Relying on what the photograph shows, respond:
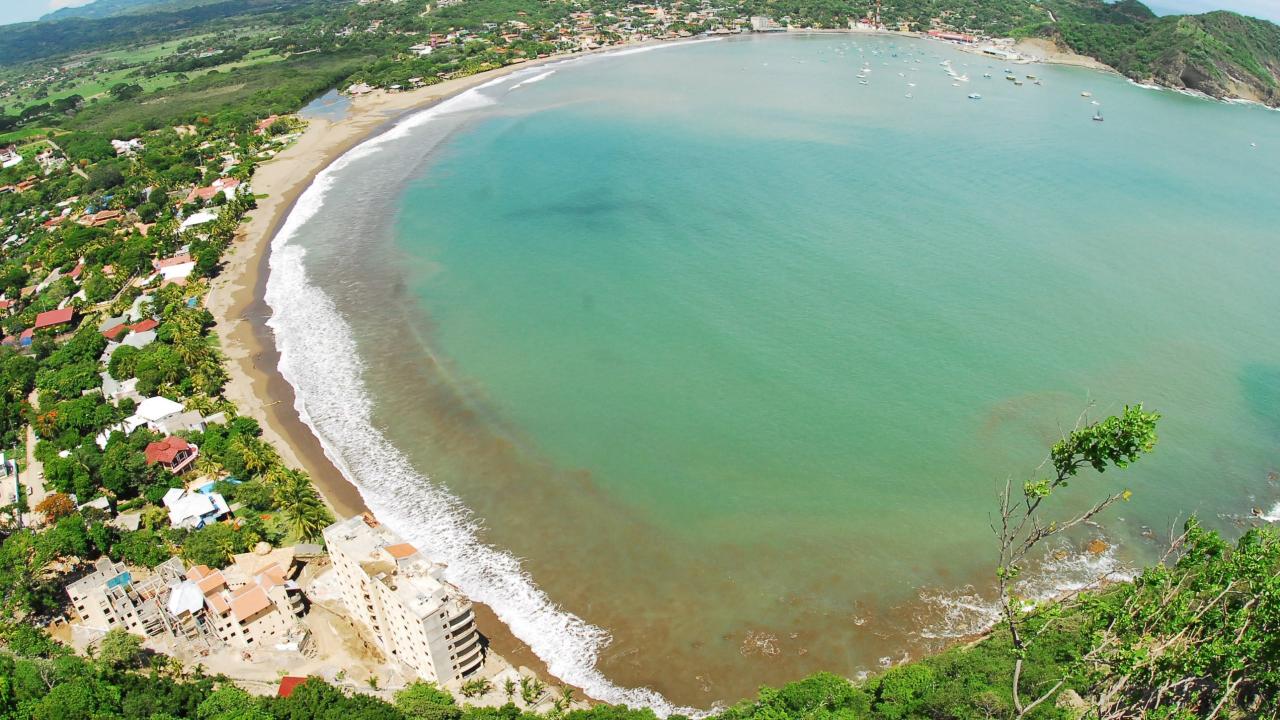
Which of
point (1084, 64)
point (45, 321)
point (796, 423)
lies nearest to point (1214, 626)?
point (796, 423)

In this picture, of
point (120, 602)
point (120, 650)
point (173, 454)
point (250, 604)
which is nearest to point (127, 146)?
point (173, 454)

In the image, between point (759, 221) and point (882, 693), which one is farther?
point (759, 221)

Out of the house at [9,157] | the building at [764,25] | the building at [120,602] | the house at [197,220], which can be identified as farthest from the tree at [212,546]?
the building at [764,25]

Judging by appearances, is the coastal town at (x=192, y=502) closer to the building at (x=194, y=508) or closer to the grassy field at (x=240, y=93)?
the building at (x=194, y=508)

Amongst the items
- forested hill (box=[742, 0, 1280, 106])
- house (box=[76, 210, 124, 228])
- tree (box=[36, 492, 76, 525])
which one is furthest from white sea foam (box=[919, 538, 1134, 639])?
forested hill (box=[742, 0, 1280, 106])

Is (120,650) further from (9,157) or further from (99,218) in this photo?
(9,157)

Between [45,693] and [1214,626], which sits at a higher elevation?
[1214,626]

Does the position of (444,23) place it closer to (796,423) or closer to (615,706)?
(796,423)
